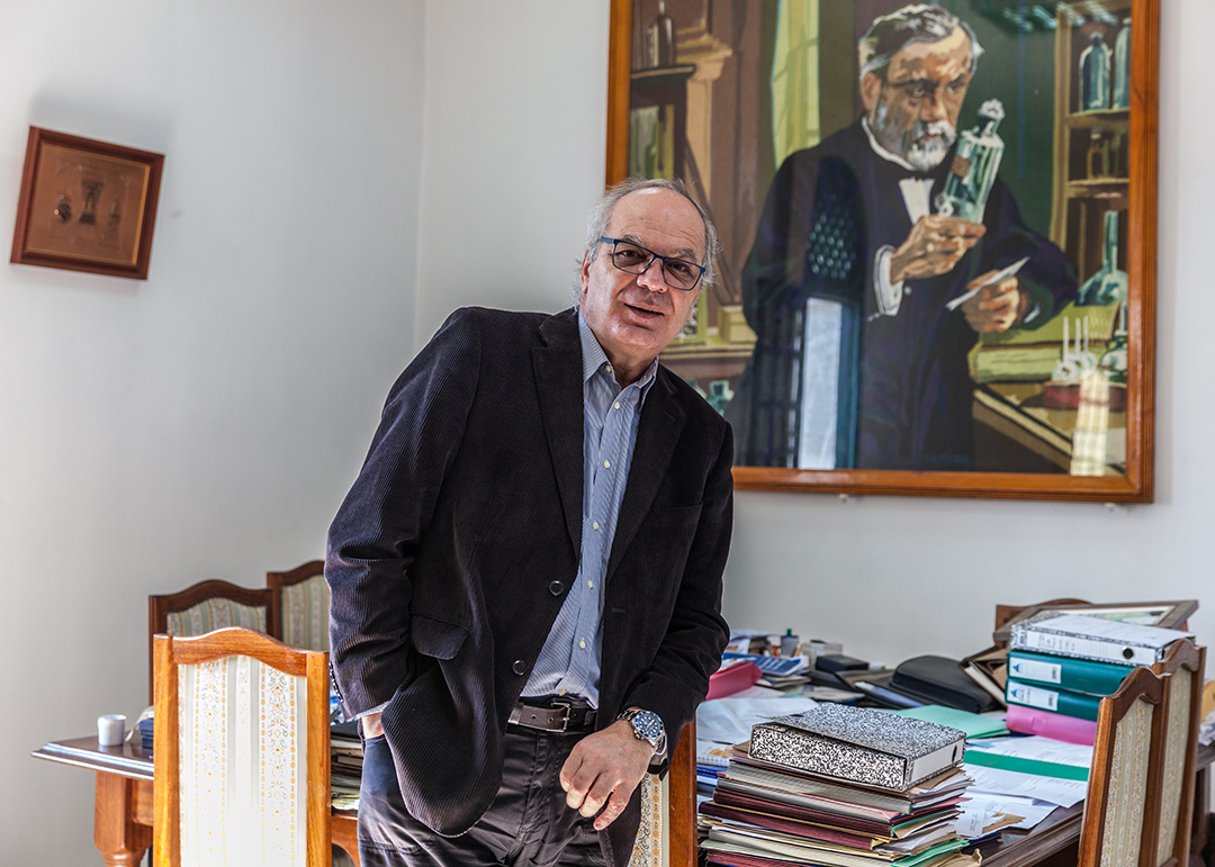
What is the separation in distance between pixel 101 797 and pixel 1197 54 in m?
3.15

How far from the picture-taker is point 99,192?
12.2 feet

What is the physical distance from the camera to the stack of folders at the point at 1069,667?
2.65m

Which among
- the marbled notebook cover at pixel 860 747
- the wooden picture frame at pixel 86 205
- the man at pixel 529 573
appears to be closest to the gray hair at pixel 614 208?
the man at pixel 529 573

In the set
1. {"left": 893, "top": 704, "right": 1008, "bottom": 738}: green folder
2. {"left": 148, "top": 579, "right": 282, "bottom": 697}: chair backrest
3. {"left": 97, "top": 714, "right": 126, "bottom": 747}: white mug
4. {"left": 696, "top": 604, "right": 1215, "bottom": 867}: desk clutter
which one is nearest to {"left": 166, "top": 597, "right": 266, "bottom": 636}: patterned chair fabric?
{"left": 148, "top": 579, "right": 282, "bottom": 697}: chair backrest

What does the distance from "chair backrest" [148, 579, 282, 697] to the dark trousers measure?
1597 millimetres

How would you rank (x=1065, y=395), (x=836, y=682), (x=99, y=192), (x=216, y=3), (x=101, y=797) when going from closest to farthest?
(x=101, y=797), (x=836, y=682), (x=1065, y=395), (x=99, y=192), (x=216, y=3)

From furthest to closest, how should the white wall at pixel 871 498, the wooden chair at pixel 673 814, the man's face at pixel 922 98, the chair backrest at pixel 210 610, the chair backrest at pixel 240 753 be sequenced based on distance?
the man's face at pixel 922 98 → the white wall at pixel 871 498 → the chair backrest at pixel 210 610 → the chair backrest at pixel 240 753 → the wooden chair at pixel 673 814

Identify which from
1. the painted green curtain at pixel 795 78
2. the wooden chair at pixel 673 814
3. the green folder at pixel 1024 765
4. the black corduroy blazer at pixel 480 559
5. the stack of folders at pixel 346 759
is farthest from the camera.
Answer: the painted green curtain at pixel 795 78

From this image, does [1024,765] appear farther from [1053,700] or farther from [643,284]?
[643,284]

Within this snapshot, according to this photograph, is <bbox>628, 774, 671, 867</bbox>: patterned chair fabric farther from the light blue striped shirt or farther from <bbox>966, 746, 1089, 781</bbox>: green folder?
<bbox>966, 746, 1089, 781</bbox>: green folder

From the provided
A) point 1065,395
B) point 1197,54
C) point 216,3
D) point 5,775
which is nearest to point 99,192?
point 216,3

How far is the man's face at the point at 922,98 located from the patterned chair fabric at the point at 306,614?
7.02 ft

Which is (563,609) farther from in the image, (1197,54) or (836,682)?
(1197,54)

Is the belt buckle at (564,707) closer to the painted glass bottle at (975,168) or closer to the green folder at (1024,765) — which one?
the green folder at (1024,765)
